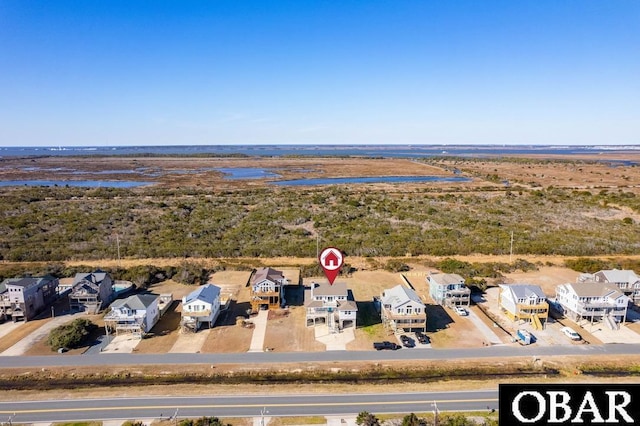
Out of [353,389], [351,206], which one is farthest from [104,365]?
[351,206]

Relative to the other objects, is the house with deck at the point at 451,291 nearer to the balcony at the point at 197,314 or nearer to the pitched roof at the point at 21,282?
the balcony at the point at 197,314

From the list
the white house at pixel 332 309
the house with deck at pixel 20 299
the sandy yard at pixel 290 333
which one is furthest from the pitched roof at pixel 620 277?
the house with deck at pixel 20 299

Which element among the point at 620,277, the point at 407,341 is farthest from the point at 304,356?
the point at 620,277

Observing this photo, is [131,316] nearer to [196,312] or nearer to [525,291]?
[196,312]

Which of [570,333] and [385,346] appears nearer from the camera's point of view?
[385,346]

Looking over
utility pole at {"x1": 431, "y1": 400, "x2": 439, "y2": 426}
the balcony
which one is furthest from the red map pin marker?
the balcony

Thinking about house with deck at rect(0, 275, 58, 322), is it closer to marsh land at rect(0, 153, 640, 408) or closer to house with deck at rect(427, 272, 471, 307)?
marsh land at rect(0, 153, 640, 408)

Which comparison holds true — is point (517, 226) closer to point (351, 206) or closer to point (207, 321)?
point (351, 206)
